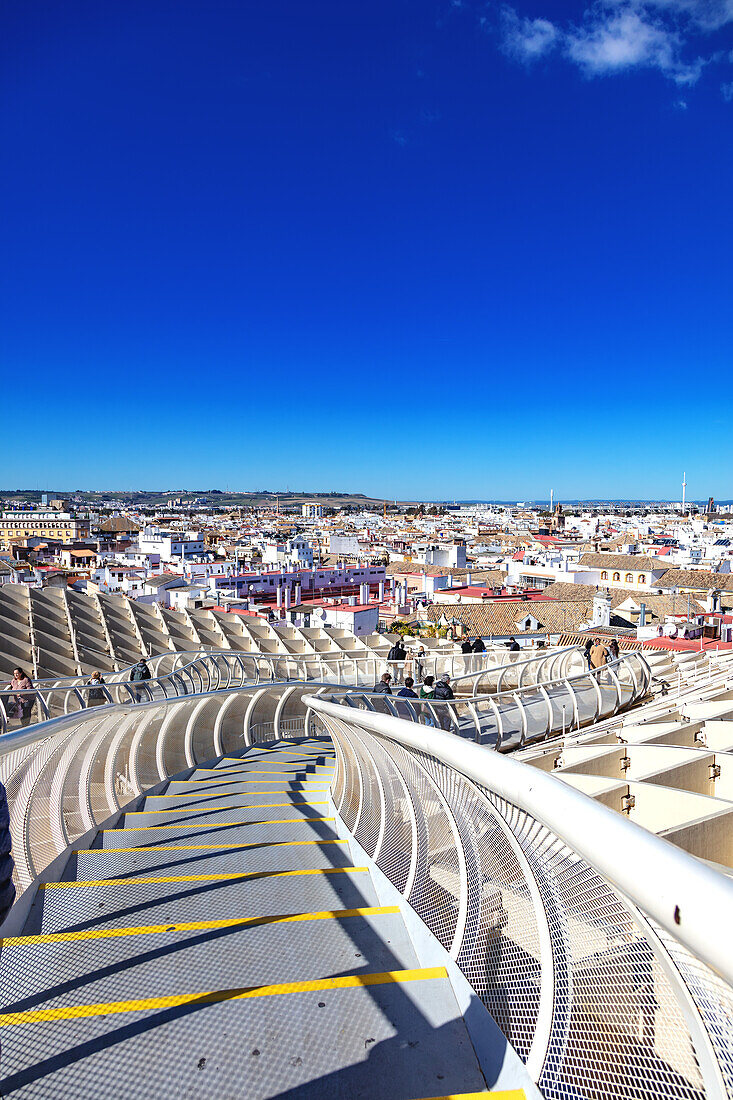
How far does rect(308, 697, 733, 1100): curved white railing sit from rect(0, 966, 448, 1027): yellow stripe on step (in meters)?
0.19

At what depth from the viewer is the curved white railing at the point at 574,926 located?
0.96 meters

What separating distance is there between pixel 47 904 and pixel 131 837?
38.1 inches

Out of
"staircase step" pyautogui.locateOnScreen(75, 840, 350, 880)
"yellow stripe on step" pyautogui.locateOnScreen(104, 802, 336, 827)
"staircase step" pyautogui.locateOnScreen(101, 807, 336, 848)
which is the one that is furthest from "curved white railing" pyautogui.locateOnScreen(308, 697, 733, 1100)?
"yellow stripe on step" pyautogui.locateOnScreen(104, 802, 336, 827)

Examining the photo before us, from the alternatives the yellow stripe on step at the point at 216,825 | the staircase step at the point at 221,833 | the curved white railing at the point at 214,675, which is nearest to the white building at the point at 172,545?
the curved white railing at the point at 214,675

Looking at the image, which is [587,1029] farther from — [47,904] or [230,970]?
[47,904]

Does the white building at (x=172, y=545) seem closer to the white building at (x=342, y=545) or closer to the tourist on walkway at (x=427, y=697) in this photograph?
the white building at (x=342, y=545)

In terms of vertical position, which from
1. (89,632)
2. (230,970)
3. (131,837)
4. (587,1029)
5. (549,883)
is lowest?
(89,632)

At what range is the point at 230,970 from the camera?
84.7 inches

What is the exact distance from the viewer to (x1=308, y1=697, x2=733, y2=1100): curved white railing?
0.96m

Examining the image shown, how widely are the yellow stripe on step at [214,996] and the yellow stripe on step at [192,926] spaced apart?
418mm

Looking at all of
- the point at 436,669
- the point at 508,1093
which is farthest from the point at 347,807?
the point at 436,669

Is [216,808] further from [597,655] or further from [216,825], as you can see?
[597,655]

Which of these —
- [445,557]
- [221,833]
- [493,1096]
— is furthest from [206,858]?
[445,557]

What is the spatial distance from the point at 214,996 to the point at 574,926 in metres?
1.22
